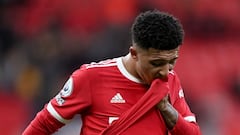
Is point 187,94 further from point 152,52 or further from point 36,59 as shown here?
point 152,52

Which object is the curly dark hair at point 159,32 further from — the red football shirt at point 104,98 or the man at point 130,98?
the red football shirt at point 104,98

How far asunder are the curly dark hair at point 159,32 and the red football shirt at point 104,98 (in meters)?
0.24

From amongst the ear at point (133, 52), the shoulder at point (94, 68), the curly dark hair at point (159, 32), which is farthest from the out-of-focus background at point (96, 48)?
the curly dark hair at point (159, 32)

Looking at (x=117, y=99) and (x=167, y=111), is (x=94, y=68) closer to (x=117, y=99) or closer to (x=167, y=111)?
(x=117, y=99)

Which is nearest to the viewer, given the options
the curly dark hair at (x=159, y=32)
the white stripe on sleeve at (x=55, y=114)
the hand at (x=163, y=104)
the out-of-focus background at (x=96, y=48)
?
the curly dark hair at (x=159, y=32)

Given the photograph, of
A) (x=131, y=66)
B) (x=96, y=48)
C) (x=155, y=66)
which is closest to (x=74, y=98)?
(x=131, y=66)

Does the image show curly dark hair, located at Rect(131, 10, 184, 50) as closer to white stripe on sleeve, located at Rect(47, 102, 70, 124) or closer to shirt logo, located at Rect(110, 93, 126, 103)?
shirt logo, located at Rect(110, 93, 126, 103)

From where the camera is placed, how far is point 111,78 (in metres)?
3.43

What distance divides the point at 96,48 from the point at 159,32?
3.47 meters

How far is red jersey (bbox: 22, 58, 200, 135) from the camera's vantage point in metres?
3.38

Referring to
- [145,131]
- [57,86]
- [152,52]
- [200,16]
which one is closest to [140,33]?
[152,52]

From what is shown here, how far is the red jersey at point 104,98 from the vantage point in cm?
338

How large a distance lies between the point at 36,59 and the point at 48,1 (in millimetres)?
516

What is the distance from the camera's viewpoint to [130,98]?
3406mm
